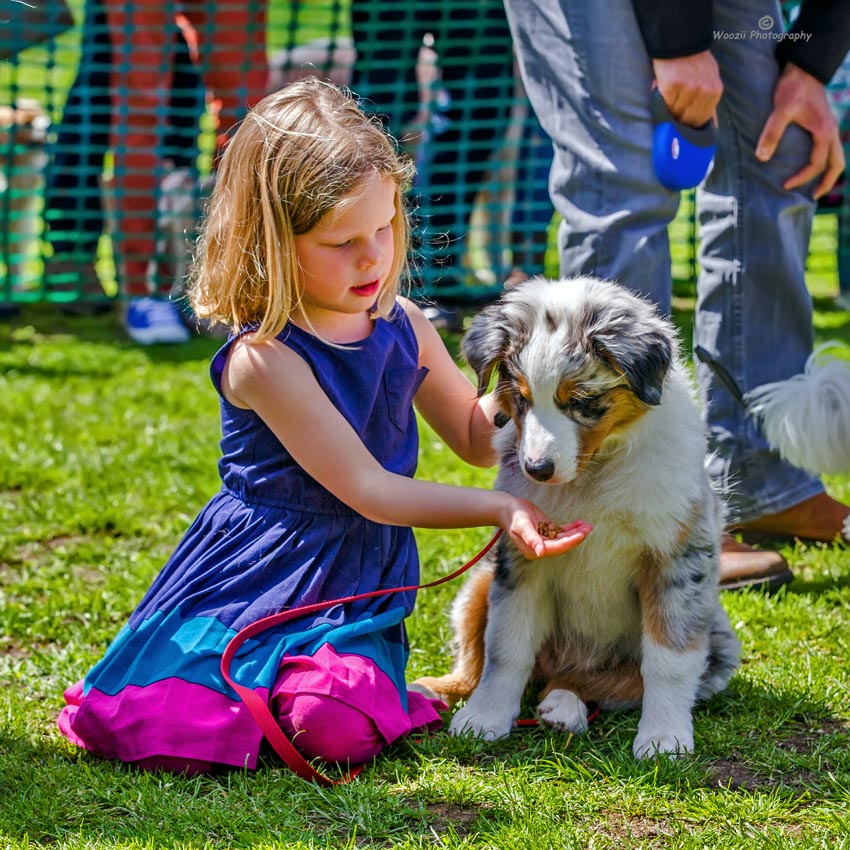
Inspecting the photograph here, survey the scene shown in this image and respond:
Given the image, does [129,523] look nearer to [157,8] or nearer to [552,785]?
[552,785]

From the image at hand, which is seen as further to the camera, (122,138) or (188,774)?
(122,138)

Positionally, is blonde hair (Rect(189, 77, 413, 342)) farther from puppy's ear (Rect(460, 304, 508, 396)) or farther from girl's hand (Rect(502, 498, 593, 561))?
girl's hand (Rect(502, 498, 593, 561))

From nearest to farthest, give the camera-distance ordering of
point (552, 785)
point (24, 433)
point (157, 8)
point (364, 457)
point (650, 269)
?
point (552, 785)
point (364, 457)
point (650, 269)
point (24, 433)
point (157, 8)

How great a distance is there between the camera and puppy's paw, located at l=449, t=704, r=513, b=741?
2992 millimetres

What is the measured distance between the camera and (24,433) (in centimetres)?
543

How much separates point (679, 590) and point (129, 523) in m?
2.25

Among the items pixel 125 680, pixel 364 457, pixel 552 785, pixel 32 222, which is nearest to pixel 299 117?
pixel 364 457

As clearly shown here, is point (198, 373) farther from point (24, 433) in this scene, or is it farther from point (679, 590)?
point (679, 590)

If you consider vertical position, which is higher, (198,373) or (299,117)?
(299,117)

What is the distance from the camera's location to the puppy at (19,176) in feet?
25.4

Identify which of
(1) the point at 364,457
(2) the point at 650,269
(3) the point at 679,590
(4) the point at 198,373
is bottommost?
(4) the point at 198,373

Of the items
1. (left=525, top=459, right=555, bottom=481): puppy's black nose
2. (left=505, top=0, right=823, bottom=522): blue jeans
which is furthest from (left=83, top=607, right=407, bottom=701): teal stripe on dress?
(left=505, top=0, right=823, bottom=522): blue jeans

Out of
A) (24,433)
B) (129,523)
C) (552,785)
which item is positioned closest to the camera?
(552,785)

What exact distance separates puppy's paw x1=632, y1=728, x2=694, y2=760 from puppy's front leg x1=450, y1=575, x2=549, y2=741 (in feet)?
1.04
